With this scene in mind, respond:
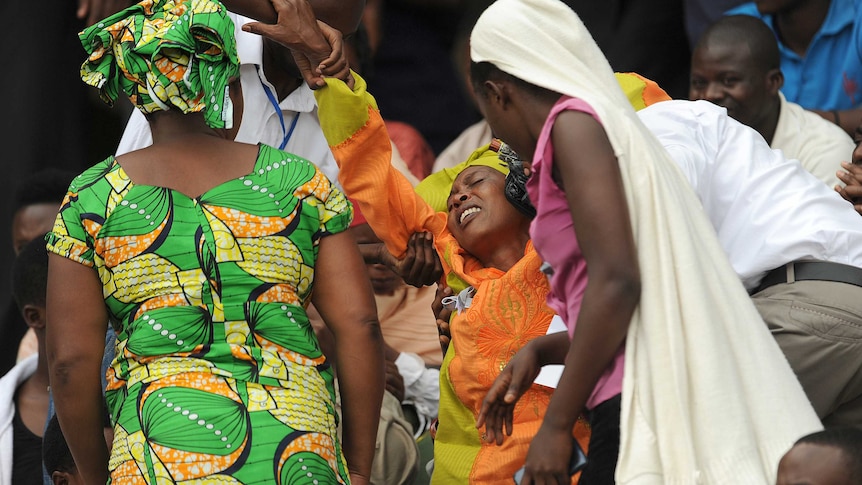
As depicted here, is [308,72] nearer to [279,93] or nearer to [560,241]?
[279,93]

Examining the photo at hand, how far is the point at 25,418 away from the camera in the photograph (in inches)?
176

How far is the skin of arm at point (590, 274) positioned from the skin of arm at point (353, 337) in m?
0.62

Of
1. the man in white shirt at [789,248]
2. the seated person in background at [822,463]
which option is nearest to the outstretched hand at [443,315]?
the man in white shirt at [789,248]

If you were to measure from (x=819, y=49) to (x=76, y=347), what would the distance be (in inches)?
148

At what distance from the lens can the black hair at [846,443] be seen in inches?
96.5

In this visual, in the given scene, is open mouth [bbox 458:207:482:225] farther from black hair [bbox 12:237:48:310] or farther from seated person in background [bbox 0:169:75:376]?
seated person in background [bbox 0:169:75:376]

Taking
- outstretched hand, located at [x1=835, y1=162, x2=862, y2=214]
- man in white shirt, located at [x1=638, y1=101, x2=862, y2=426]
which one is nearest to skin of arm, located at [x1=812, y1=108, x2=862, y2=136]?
outstretched hand, located at [x1=835, y1=162, x2=862, y2=214]

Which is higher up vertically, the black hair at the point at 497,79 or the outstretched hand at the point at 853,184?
the black hair at the point at 497,79

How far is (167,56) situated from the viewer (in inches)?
111

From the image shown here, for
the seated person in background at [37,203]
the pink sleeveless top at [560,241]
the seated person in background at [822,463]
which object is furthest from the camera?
the seated person in background at [37,203]

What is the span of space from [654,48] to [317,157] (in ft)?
8.30

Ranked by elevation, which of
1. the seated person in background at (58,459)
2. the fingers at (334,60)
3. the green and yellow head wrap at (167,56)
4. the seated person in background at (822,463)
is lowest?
the seated person in background at (58,459)

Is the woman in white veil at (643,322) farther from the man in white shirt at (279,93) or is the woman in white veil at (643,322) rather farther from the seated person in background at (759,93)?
the seated person in background at (759,93)

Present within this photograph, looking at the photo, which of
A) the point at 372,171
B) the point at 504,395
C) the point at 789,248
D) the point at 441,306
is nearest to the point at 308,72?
the point at 372,171
